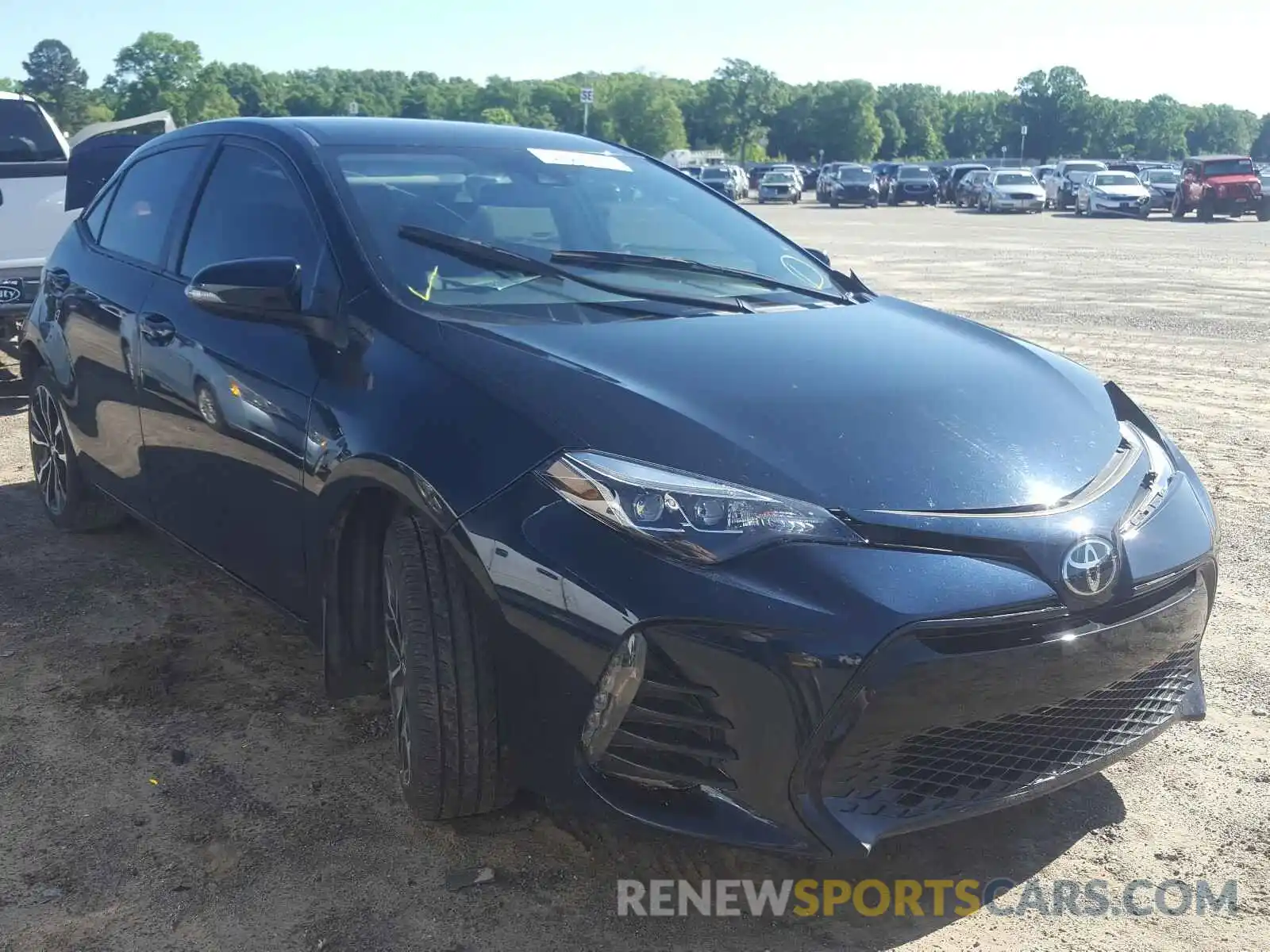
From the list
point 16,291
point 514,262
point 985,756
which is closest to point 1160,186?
point 16,291

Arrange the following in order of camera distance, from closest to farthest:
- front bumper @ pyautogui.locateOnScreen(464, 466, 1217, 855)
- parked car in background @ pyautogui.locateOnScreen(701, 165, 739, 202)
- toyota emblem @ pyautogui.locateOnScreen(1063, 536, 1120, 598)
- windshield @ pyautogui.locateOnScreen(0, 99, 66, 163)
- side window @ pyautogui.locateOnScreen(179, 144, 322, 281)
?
front bumper @ pyautogui.locateOnScreen(464, 466, 1217, 855) → toyota emblem @ pyautogui.locateOnScreen(1063, 536, 1120, 598) → side window @ pyautogui.locateOnScreen(179, 144, 322, 281) → windshield @ pyautogui.locateOnScreen(0, 99, 66, 163) → parked car in background @ pyautogui.locateOnScreen(701, 165, 739, 202)

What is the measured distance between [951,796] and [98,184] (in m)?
6.76

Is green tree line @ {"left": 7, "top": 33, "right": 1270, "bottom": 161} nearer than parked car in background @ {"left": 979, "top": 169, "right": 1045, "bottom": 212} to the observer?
No

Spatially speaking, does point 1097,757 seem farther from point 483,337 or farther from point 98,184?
point 98,184

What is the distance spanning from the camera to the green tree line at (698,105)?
425ft

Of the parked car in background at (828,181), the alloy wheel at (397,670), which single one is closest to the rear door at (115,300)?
the alloy wheel at (397,670)

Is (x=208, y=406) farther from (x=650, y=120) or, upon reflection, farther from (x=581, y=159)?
(x=650, y=120)

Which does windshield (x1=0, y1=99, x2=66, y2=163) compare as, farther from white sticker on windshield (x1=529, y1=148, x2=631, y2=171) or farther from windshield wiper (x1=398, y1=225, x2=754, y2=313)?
windshield wiper (x1=398, y1=225, x2=754, y2=313)

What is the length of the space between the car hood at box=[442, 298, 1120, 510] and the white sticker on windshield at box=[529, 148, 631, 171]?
1.04 m

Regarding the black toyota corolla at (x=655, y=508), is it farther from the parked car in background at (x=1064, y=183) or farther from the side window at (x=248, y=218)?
the parked car in background at (x=1064, y=183)

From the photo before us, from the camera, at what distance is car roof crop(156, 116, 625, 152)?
364cm

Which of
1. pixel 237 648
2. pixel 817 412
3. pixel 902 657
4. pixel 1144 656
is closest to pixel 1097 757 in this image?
pixel 1144 656

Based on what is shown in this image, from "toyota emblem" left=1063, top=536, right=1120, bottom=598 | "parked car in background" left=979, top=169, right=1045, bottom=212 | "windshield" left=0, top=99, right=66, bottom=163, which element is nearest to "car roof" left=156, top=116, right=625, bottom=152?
"toyota emblem" left=1063, top=536, right=1120, bottom=598

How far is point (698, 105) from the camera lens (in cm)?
14300
